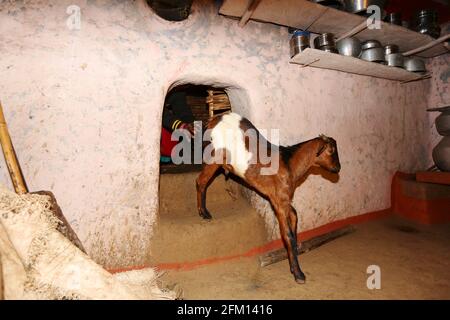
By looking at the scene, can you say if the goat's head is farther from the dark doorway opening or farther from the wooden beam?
the wooden beam

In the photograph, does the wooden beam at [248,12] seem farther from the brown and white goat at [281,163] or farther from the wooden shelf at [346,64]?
the brown and white goat at [281,163]

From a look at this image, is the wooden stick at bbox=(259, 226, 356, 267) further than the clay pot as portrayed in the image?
No

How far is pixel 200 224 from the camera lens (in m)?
3.44

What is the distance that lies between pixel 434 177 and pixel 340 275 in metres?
3.47

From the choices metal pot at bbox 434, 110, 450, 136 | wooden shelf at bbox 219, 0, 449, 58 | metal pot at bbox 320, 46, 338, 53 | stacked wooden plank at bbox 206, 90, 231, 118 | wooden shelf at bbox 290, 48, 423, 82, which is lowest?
metal pot at bbox 434, 110, 450, 136

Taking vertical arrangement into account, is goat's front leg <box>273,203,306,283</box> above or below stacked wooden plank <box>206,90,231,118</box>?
below

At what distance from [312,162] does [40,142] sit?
3.15m

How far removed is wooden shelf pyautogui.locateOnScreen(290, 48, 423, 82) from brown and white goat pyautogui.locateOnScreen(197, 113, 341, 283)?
136cm

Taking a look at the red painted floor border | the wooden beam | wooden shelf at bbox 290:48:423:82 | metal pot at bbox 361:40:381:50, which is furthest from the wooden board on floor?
the wooden beam

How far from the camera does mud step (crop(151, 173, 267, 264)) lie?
3234mm

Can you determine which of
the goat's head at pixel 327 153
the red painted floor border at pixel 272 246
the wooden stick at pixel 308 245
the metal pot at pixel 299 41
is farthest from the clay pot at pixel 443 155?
the metal pot at pixel 299 41

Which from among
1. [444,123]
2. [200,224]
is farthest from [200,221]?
[444,123]

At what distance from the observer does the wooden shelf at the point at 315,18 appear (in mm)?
3279
